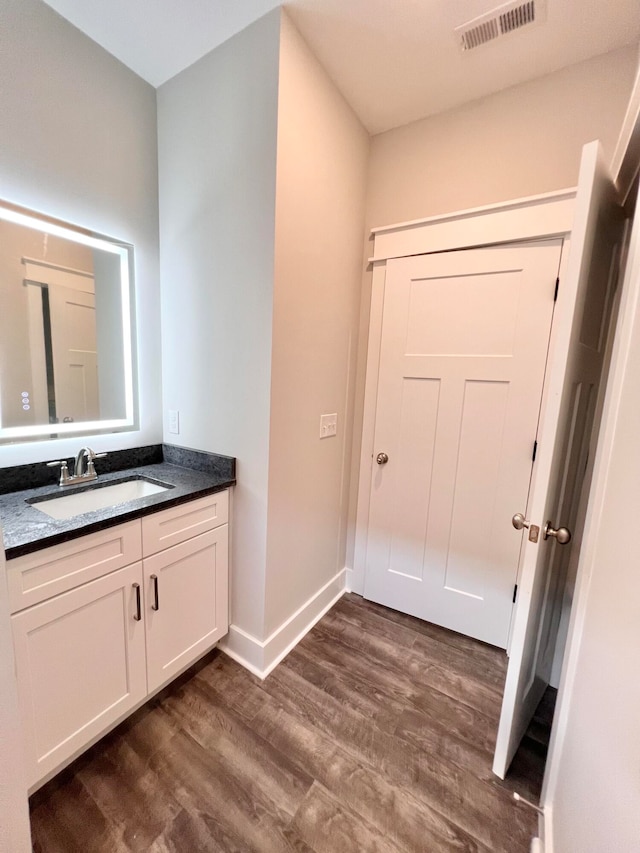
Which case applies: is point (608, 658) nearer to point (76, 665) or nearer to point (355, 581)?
point (76, 665)

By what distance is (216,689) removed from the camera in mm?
1539

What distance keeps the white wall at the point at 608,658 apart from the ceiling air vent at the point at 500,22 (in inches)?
43.1

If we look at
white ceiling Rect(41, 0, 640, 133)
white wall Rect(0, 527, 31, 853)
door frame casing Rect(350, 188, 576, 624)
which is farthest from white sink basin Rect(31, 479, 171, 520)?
white ceiling Rect(41, 0, 640, 133)

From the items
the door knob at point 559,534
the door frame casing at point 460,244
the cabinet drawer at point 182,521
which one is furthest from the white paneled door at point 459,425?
the cabinet drawer at point 182,521

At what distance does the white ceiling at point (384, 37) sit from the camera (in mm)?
1273

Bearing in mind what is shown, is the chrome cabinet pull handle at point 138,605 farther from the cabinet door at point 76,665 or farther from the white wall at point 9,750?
the white wall at point 9,750

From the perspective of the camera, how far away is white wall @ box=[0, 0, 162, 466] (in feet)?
4.20

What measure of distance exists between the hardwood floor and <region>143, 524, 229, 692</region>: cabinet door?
7.8 inches

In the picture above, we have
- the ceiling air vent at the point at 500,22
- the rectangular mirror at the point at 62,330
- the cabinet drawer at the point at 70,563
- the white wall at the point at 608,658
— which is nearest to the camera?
the white wall at the point at 608,658

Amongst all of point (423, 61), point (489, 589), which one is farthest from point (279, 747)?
point (423, 61)

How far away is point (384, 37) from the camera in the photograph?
1.39 metres

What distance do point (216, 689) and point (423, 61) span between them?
2937 mm

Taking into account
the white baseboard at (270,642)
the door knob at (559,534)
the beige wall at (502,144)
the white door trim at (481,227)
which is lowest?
the white baseboard at (270,642)

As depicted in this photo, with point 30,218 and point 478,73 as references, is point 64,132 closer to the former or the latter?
point 30,218
